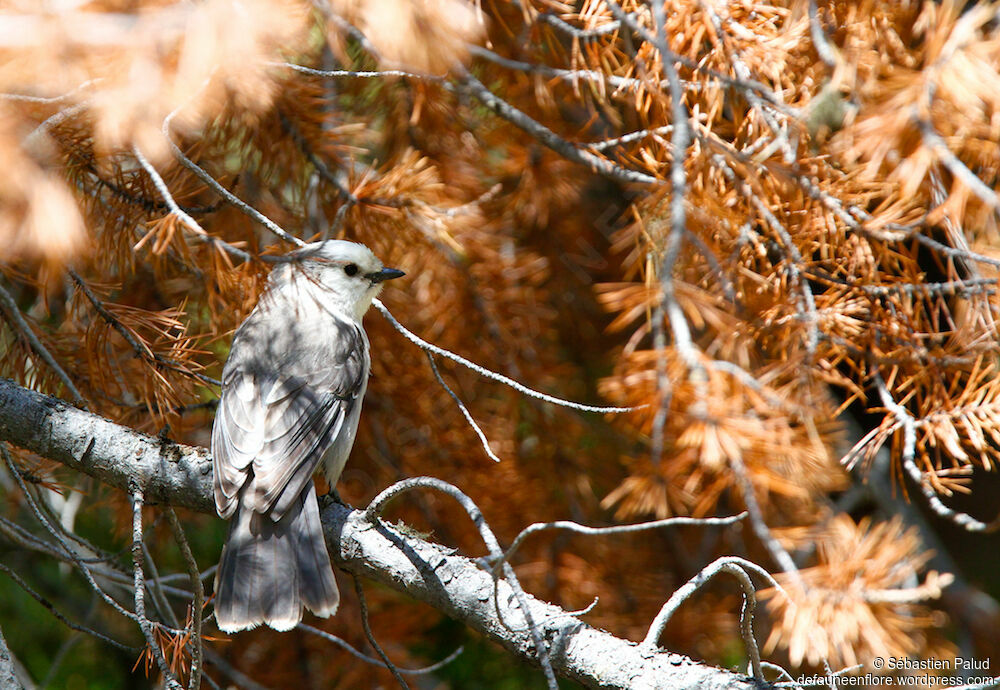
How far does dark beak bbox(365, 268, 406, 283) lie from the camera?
258 cm

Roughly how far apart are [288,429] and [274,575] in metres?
0.49

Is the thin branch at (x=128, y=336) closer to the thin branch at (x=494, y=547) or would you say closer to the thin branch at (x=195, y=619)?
the thin branch at (x=195, y=619)

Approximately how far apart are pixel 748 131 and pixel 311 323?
5.22 ft

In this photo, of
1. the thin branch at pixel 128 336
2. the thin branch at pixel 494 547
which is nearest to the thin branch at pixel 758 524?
the thin branch at pixel 494 547

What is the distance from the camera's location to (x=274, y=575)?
2.13m

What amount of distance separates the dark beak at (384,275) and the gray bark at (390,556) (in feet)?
2.40

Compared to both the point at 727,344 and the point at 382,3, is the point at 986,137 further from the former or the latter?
the point at 382,3

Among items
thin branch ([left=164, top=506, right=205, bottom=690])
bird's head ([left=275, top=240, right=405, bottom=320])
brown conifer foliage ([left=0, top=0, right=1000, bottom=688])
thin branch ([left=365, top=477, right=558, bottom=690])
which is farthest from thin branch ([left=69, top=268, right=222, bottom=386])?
thin branch ([left=365, top=477, right=558, bottom=690])

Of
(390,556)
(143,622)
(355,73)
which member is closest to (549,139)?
(355,73)

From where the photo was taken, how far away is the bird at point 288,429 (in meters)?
2.10

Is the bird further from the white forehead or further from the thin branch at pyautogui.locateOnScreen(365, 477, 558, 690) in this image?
the thin branch at pyautogui.locateOnScreen(365, 477, 558, 690)

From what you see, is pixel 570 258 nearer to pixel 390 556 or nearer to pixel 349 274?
pixel 349 274

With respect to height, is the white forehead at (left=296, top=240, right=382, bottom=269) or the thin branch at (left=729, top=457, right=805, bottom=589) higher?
the thin branch at (left=729, top=457, right=805, bottom=589)

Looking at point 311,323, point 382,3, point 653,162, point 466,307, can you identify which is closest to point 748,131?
point 653,162
